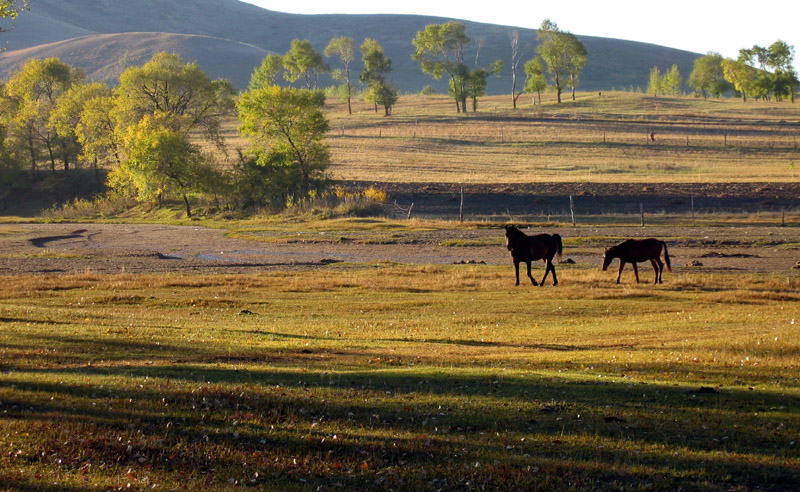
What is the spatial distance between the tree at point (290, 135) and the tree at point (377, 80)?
68.6 metres

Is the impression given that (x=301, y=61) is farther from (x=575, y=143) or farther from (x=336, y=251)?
(x=336, y=251)

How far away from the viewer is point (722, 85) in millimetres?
169250

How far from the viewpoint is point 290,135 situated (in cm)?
6919

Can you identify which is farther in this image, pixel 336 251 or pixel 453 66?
pixel 453 66

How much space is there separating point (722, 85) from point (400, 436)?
180 metres

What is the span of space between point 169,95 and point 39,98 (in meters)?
29.8

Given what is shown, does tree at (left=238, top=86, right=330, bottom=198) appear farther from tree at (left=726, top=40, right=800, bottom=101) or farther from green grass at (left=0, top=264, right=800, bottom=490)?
tree at (left=726, top=40, right=800, bottom=101)

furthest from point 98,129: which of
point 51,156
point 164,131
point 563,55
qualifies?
point 563,55

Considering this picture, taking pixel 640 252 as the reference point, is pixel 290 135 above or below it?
above

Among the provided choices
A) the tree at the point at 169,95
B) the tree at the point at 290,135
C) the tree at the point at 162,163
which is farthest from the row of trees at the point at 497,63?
the tree at the point at 162,163

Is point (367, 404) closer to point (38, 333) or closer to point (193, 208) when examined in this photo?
point (38, 333)

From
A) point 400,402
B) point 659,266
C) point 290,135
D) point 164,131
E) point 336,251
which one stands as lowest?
point 336,251

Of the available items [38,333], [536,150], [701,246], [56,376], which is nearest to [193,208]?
[536,150]

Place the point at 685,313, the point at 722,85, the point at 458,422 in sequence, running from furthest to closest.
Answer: the point at 722,85
the point at 685,313
the point at 458,422
